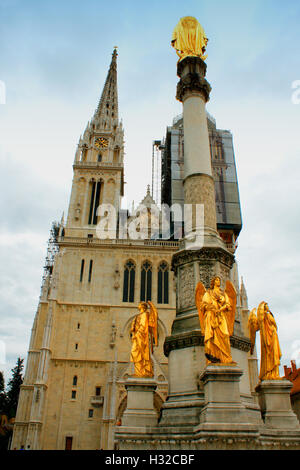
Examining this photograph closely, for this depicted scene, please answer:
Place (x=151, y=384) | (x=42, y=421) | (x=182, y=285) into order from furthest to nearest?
(x=42, y=421) → (x=182, y=285) → (x=151, y=384)

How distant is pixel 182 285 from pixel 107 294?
65.9 feet

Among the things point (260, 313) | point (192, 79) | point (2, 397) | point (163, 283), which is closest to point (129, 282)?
point (163, 283)

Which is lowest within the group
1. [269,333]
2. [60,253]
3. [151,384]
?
[151,384]

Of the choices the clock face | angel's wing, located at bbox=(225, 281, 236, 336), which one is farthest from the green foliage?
angel's wing, located at bbox=(225, 281, 236, 336)

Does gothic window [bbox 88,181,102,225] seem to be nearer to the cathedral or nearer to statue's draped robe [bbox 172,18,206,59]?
the cathedral

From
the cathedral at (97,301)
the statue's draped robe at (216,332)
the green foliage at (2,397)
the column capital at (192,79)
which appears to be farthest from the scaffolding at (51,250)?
the statue's draped robe at (216,332)

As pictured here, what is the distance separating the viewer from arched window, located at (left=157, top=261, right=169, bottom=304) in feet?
99.3

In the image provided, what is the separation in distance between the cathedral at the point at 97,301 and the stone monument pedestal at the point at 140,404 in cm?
1194

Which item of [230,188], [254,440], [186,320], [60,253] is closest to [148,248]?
[60,253]

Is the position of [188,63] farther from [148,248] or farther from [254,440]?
[148,248]

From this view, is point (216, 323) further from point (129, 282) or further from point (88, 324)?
point (129, 282)

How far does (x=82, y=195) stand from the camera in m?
35.0

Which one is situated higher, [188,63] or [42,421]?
[188,63]

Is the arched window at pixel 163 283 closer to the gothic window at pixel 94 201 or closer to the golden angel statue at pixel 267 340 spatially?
the gothic window at pixel 94 201
